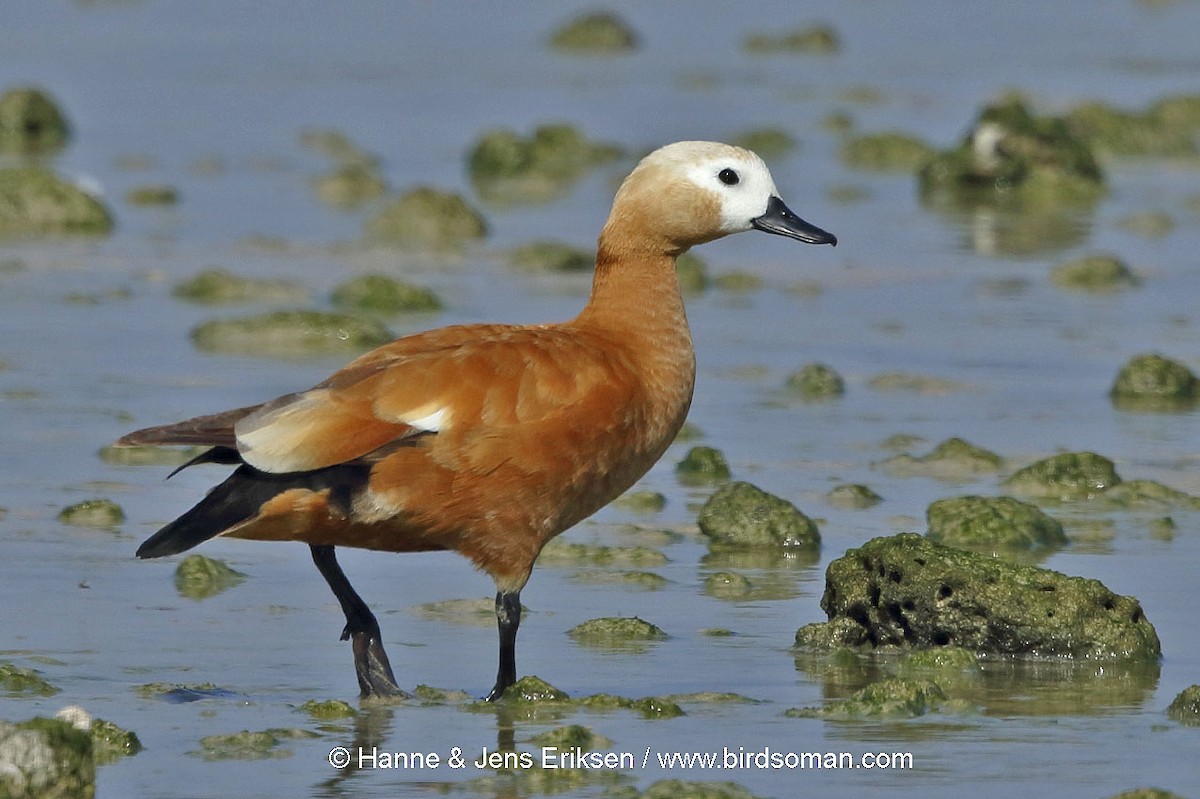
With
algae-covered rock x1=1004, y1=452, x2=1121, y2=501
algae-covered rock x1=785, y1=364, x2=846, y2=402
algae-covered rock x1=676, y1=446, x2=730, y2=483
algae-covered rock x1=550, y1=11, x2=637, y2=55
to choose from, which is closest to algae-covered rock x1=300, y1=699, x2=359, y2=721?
algae-covered rock x1=676, y1=446, x2=730, y2=483

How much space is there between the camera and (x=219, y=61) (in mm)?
23406

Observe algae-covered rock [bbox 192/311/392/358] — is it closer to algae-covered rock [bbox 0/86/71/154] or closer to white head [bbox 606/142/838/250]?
white head [bbox 606/142/838/250]

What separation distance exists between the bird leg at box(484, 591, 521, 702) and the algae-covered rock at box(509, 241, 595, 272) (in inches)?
293

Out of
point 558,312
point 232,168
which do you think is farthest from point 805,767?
point 232,168

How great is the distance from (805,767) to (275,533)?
1.68 m

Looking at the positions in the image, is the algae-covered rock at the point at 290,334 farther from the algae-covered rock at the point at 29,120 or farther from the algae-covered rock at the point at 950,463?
the algae-covered rock at the point at 29,120

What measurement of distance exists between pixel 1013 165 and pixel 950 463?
8.48m

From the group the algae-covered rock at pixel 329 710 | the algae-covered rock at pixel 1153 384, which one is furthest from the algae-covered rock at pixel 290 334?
the algae-covered rock at pixel 329 710

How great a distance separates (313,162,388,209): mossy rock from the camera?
56.6 feet

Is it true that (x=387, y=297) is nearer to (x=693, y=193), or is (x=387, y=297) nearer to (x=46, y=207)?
(x=46, y=207)

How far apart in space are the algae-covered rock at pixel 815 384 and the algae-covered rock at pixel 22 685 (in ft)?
17.8

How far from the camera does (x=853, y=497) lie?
971cm

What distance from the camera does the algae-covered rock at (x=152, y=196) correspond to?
55.1 ft

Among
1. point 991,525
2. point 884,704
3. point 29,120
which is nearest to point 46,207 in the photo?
point 29,120
